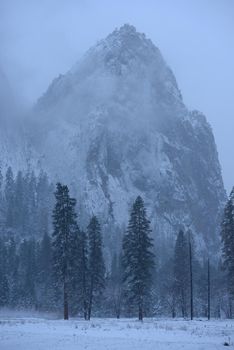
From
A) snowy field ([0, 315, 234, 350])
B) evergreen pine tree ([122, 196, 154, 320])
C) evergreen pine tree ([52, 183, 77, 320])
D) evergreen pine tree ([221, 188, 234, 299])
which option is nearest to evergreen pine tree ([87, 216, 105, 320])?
evergreen pine tree ([122, 196, 154, 320])

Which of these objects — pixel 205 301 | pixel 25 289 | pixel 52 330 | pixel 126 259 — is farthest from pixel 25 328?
pixel 25 289

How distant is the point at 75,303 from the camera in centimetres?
6088

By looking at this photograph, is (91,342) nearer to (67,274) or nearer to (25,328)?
(25,328)

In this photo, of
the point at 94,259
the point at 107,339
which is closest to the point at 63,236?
the point at 94,259

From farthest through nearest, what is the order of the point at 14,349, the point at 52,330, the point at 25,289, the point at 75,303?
the point at 25,289, the point at 75,303, the point at 52,330, the point at 14,349

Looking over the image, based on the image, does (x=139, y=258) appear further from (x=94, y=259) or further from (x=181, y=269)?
(x=181, y=269)

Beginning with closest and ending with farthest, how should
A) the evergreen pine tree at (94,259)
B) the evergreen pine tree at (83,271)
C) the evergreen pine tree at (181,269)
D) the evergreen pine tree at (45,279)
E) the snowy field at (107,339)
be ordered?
the snowy field at (107,339)
the evergreen pine tree at (83,271)
the evergreen pine tree at (94,259)
the evergreen pine tree at (181,269)
the evergreen pine tree at (45,279)

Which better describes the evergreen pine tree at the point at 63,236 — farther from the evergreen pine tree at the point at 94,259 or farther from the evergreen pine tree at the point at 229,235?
the evergreen pine tree at the point at 229,235

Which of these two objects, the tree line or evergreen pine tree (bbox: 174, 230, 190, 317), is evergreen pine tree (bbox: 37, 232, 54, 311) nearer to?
the tree line

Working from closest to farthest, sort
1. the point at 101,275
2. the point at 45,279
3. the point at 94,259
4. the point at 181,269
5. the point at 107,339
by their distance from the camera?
the point at 107,339 < the point at 94,259 < the point at 101,275 < the point at 181,269 < the point at 45,279

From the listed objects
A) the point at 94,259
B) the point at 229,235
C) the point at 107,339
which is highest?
the point at 229,235

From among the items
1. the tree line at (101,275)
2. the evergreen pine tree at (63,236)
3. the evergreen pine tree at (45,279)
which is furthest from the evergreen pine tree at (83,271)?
the evergreen pine tree at (45,279)

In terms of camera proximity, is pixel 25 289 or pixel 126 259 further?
pixel 25 289

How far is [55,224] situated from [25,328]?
19.0 metres
